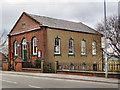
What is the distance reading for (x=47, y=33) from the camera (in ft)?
100

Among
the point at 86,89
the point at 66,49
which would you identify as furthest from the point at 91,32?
the point at 86,89

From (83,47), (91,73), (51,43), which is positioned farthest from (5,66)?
(91,73)

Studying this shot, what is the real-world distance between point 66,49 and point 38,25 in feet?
20.2

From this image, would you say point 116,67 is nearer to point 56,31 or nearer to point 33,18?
point 56,31

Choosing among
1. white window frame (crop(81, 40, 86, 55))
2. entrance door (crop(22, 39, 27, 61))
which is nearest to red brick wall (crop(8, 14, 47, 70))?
entrance door (crop(22, 39, 27, 61))

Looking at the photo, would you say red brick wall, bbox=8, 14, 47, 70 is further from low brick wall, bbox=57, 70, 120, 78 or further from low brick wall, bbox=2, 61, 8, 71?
low brick wall, bbox=57, 70, 120, 78

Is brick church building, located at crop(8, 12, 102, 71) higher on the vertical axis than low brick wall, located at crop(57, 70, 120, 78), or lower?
higher

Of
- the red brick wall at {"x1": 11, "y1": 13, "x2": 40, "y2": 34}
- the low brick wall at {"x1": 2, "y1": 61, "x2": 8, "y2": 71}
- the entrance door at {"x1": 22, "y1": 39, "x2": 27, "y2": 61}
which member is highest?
the red brick wall at {"x1": 11, "y1": 13, "x2": 40, "y2": 34}

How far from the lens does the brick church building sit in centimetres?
3064

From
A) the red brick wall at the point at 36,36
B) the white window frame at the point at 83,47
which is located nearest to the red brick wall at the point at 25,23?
the red brick wall at the point at 36,36

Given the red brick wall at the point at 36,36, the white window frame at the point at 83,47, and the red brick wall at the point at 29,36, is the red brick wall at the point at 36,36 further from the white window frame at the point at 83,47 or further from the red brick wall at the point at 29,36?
the white window frame at the point at 83,47

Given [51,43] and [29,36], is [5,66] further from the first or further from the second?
[51,43]

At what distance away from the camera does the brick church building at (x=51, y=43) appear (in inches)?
1206

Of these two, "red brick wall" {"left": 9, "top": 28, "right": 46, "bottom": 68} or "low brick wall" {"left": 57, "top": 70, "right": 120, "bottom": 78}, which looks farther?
"red brick wall" {"left": 9, "top": 28, "right": 46, "bottom": 68}
